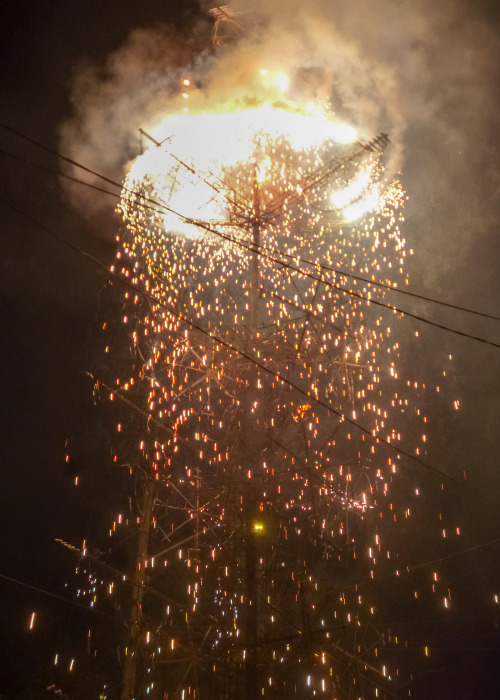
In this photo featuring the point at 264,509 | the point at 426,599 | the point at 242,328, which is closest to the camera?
the point at 264,509

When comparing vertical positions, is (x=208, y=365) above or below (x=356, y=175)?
below

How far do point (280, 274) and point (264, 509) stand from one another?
623cm

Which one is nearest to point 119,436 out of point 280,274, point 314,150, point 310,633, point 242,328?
point 242,328

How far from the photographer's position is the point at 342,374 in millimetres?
10133

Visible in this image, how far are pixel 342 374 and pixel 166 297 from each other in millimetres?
4330

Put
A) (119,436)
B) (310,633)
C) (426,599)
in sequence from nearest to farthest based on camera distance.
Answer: (310,633) → (119,436) → (426,599)

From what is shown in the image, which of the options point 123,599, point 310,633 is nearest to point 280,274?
point 310,633

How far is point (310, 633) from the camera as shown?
7.65m

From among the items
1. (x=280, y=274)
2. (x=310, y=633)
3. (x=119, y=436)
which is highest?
(x=280, y=274)

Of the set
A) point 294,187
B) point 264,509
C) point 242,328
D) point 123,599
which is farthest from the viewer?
point 123,599

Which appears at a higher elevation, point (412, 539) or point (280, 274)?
point (280, 274)

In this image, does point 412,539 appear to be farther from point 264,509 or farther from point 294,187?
point 294,187

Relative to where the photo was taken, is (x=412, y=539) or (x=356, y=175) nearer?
(x=356, y=175)

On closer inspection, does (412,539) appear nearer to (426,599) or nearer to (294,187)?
(426,599)
